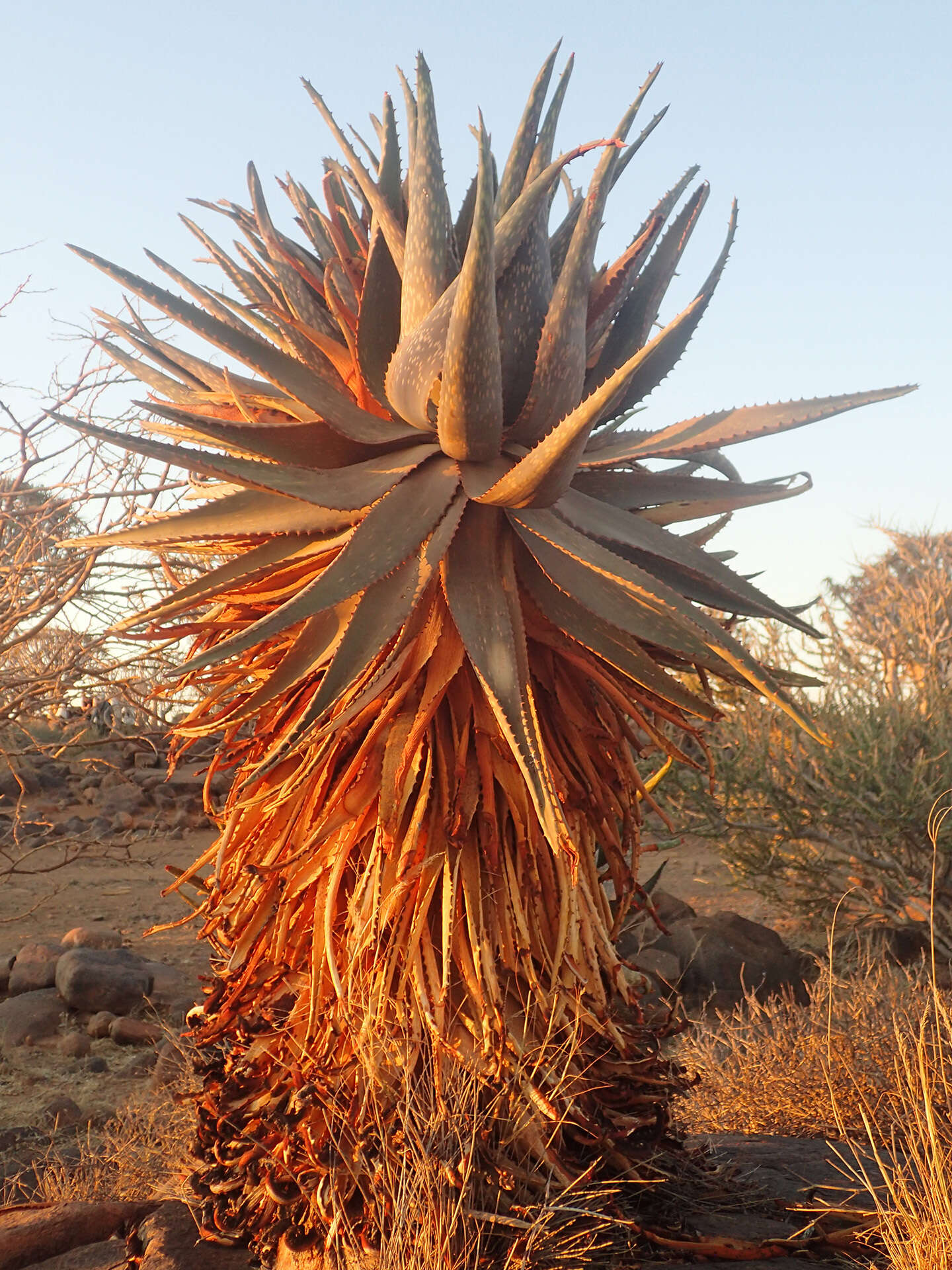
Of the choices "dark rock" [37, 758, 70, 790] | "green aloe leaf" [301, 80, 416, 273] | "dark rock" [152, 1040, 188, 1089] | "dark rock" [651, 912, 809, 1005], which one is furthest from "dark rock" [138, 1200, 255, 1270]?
"dark rock" [37, 758, 70, 790]

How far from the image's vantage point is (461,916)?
6.41 feet

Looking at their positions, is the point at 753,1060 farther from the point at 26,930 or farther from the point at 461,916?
the point at 26,930

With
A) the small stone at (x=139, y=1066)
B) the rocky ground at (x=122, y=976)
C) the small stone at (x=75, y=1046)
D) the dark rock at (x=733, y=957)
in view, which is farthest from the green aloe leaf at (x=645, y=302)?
the dark rock at (x=733, y=957)

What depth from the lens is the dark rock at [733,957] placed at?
9.64 meters

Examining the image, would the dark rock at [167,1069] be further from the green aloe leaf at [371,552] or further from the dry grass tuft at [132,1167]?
the green aloe leaf at [371,552]

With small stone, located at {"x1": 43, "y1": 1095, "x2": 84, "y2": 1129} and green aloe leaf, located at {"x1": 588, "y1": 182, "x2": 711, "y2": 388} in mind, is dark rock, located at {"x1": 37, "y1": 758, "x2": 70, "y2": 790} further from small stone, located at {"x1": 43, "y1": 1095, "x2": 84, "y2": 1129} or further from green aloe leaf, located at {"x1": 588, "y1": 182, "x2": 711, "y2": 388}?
green aloe leaf, located at {"x1": 588, "y1": 182, "x2": 711, "y2": 388}

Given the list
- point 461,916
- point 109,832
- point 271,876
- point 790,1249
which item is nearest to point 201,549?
point 271,876

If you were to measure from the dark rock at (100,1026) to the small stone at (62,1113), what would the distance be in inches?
62.5

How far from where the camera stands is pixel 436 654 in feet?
6.30

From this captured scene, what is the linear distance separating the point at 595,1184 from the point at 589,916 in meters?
0.48

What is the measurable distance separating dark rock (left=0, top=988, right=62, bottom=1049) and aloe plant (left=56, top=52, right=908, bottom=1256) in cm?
706

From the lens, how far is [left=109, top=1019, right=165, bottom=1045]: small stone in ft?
27.3

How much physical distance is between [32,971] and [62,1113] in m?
3.24

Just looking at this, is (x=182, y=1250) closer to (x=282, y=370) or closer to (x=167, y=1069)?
(x=282, y=370)
